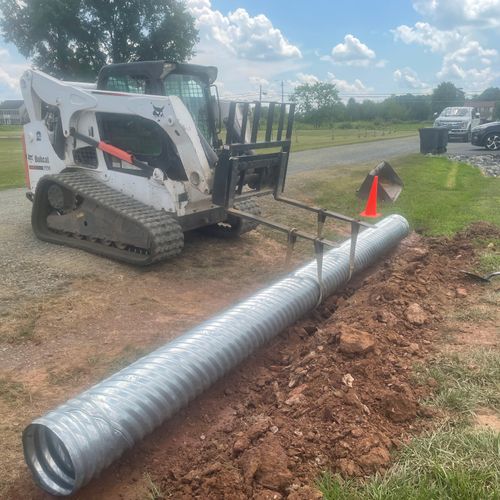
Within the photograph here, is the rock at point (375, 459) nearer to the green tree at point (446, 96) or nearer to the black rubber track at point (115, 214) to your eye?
the black rubber track at point (115, 214)

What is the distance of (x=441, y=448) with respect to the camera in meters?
3.13

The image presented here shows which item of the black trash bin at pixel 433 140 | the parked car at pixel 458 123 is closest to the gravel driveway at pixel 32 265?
the black trash bin at pixel 433 140

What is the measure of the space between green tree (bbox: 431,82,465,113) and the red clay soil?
96.8m

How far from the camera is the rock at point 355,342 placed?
4.18 metres

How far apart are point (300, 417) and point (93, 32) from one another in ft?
126

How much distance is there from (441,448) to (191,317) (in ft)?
10.1

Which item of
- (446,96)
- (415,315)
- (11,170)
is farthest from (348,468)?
(446,96)

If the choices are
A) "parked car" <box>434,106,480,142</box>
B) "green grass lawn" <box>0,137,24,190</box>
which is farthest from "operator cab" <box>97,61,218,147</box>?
"parked car" <box>434,106,480,142</box>

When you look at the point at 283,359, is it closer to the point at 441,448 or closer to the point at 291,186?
the point at 441,448

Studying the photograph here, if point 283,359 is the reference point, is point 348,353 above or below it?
above

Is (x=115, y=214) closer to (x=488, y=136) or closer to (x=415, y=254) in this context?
(x=415, y=254)

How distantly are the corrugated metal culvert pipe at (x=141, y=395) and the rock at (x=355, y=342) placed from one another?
27.9 inches

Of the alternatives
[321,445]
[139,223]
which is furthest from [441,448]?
[139,223]

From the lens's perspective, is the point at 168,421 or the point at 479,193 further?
the point at 479,193
